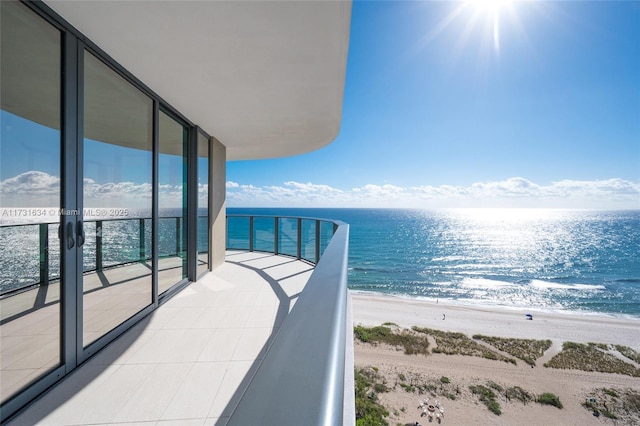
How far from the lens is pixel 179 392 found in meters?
1.99

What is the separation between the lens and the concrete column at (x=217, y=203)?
16.7ft

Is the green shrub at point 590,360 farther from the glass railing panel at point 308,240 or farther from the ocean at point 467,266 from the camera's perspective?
the glass railing panel at point 308,240

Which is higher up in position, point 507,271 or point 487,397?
point 507,271

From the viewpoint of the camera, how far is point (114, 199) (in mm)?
2646

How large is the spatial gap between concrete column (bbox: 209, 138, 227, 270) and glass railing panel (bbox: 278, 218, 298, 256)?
146 centimetres

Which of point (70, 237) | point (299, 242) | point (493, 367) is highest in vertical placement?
point (70, 237)

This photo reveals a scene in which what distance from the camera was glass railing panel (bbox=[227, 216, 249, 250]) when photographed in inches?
288

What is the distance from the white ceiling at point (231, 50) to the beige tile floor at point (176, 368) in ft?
8.45

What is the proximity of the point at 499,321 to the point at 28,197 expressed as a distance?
1749 centimetres

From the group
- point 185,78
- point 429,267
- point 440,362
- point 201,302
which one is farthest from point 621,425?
point 429,267

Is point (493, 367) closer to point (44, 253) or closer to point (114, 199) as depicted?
point (114, 199)

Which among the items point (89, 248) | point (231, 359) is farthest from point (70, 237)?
point (231, 359)

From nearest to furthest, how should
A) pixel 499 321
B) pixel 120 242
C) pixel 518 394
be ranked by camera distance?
1. pixel 120 242
2. pixel 518 394
3. pixel 499 321

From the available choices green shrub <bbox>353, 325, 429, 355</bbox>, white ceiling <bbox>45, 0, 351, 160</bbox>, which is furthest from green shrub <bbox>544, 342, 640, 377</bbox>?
white ceiling <bbox>45, 0, 351, 160</bbox>
